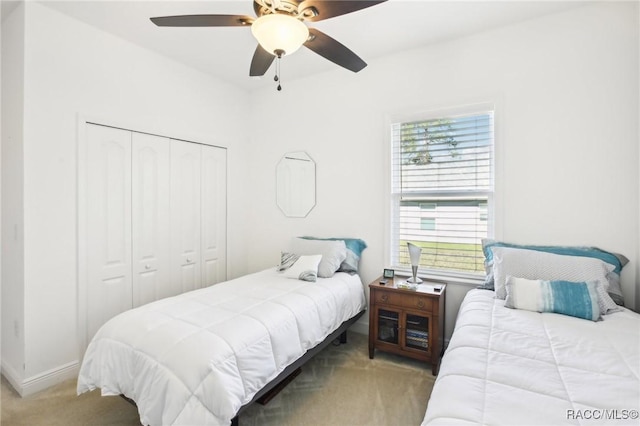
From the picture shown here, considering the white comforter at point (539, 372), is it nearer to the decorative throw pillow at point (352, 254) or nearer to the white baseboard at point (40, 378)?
the decorative throw pillow at point (352, 254)

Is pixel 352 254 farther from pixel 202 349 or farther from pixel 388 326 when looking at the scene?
pixel 202 349

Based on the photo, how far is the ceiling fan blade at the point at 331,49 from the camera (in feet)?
5.78

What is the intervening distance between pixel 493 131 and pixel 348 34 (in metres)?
1.49

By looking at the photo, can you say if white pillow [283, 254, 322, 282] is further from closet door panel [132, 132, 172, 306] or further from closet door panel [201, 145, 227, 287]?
closet door panel [132, 132, 172, 306]

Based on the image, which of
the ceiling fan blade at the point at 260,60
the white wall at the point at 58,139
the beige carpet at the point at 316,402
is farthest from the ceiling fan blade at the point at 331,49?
the beige carpet at the point at 316,402

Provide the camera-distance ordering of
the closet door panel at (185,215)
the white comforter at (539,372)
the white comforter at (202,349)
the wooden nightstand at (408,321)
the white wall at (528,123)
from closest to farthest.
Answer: the white comforter at (539,372) < the white comforter at (202,349) < the white wall at (528,123) < the wooden nightstand at (408,321) < the closet door panel at (185,215)

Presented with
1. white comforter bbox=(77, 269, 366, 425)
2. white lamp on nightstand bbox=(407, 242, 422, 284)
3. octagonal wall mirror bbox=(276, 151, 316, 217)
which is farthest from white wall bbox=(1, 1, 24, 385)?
white lamp on nightstand bbox=(407, 242, 422, 284)

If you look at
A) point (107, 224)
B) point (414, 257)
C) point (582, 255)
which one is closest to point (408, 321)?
point (414, 257)

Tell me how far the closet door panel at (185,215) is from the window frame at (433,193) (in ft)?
6.66

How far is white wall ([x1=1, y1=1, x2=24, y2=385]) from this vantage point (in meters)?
2.24

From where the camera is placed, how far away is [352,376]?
8.00 feet

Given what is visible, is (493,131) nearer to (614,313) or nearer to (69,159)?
(614,313)

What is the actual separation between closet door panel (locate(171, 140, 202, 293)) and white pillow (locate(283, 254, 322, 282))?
1.14 m

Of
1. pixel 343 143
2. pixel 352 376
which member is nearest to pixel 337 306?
pixel 352 376
